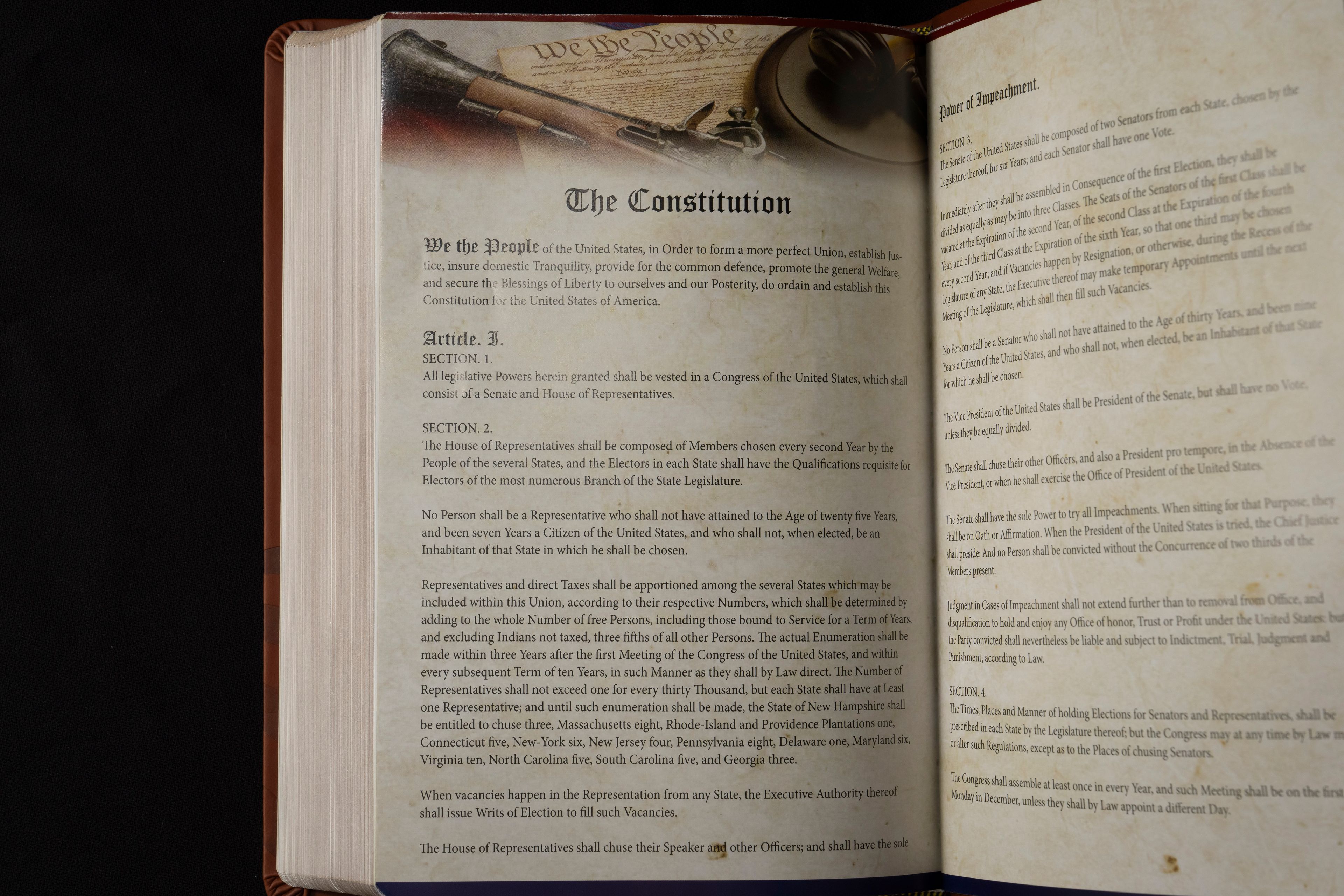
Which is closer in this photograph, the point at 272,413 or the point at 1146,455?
the point at 1146,455

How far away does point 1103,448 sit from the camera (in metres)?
0.82

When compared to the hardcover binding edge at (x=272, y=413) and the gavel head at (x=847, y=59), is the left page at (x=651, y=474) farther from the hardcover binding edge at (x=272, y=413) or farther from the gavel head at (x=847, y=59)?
the hardcover binding edge at (x=272, y=413)

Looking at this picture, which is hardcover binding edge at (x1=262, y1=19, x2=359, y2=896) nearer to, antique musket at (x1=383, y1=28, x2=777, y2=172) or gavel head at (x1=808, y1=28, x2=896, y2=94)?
antique musket at (x1=383, y1=28, x2=777, y2=172)

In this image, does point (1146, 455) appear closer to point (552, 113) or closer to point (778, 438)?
point (778, 438)

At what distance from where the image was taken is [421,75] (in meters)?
0.90

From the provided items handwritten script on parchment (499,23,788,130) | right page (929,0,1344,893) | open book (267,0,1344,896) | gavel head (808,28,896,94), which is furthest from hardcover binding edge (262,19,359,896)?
right page (929,0,1344,893)

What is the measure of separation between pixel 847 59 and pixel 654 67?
0.63ft

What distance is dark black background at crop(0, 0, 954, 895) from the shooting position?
3.25 feet
